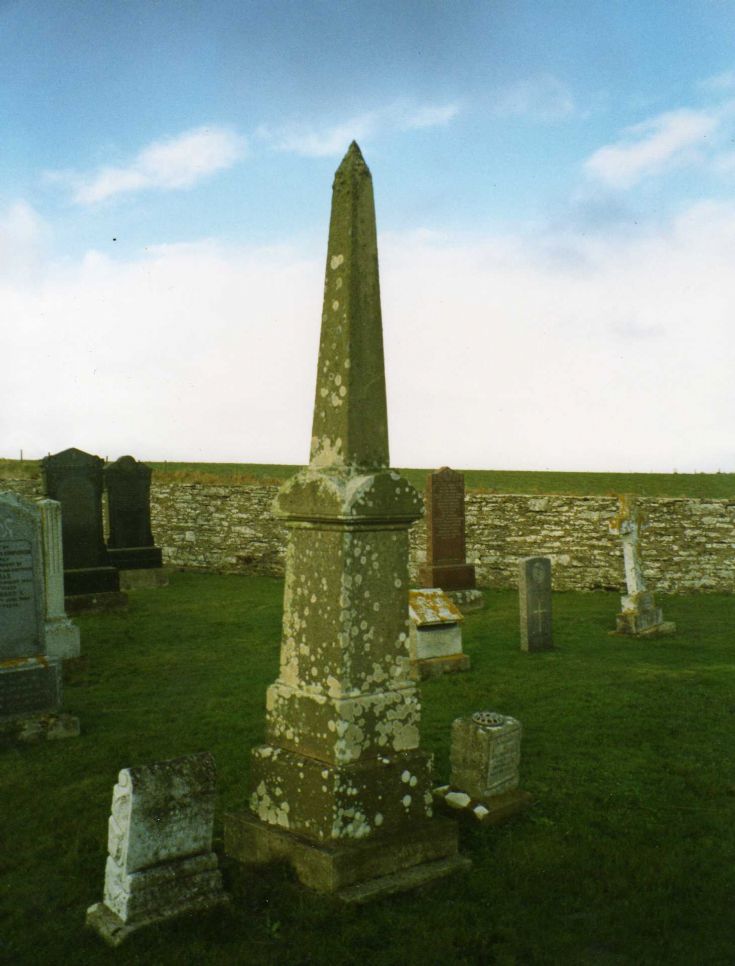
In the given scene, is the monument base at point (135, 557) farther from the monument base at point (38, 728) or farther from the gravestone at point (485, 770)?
the gravestone at point (485, 770)

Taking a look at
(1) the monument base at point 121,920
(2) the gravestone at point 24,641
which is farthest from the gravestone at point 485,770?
(2) the gravestone at point 24,641

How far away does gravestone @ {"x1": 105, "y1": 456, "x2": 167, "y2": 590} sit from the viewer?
1636 cm

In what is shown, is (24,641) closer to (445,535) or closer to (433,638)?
(433,638)

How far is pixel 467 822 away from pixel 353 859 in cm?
137

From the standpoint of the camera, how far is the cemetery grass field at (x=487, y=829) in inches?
148

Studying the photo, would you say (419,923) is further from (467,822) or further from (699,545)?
(699,545)

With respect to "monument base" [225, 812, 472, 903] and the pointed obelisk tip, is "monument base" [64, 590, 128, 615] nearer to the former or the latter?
"monument base" [225, 812, 472, 903]

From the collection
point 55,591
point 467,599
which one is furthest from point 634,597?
point 55,591

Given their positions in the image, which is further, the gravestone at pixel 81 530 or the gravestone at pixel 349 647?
the gravestone at pixel 81 530

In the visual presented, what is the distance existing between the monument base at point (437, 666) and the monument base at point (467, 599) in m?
4.16

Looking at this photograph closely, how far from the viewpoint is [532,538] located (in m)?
16.0

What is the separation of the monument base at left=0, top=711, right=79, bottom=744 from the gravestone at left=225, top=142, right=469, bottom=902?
313cm

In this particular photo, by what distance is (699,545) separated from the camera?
15008 millimetres

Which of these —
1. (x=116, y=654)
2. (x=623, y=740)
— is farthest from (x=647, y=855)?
(x=116, y=654)
